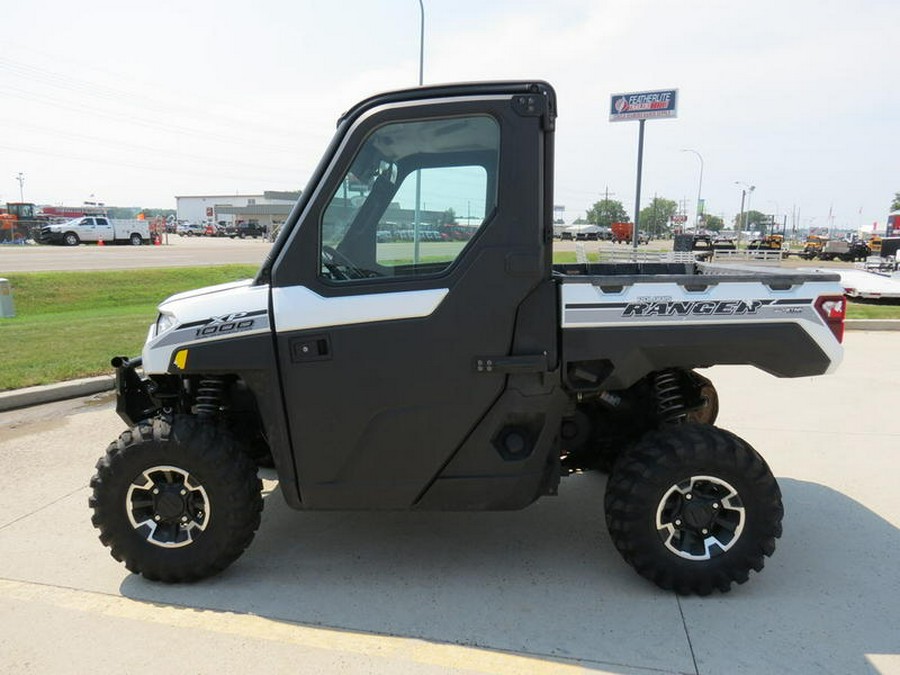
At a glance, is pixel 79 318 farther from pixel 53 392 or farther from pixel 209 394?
pixel 209 394

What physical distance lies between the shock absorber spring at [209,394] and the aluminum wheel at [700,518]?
7.51ft

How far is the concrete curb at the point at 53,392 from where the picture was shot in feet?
20.6

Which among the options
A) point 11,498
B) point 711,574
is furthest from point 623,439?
point 11,498

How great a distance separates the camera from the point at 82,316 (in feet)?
39.1

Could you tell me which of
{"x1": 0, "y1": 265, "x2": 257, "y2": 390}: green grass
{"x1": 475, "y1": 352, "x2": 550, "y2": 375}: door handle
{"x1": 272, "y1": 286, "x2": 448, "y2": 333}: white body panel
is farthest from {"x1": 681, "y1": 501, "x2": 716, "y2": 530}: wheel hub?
{"x1": 0, "y1": 265, "x2": 257, "y2": 390}: green grass

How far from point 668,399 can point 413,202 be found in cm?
174

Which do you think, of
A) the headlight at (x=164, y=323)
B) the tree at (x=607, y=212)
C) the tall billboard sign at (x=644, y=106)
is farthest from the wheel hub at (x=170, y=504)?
the tree at (x=607, y=212)

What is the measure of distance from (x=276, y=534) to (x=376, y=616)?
1056 mm

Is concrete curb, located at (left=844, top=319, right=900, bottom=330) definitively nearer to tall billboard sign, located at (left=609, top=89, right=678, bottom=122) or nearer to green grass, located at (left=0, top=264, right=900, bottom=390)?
green grass, located at (left=0, top=264, right=900, bottom=390)

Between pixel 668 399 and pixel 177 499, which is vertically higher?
A: pixel 668 399

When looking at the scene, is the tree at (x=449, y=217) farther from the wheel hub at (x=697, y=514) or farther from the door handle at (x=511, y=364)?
the wheel hub at (x=697, y=514)

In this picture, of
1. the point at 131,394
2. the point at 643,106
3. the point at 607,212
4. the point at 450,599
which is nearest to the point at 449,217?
the point at 450,599

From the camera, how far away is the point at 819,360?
10.3 ft

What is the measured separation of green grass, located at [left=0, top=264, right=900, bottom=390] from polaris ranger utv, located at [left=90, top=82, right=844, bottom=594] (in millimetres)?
4687
